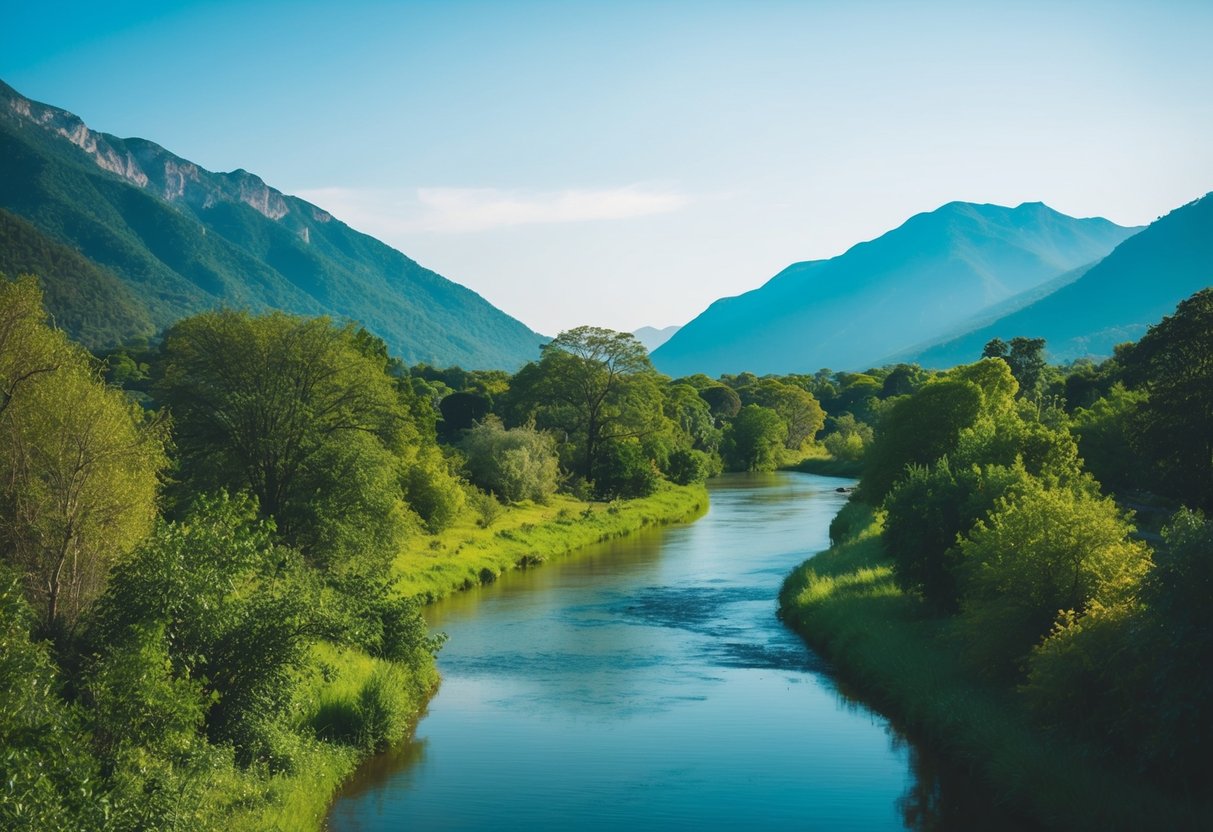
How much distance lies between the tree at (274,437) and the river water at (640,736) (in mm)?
5236

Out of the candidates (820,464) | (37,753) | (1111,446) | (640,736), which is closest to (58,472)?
(37,753)

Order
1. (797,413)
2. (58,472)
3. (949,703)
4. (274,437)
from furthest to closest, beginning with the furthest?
(797,413), (274,437), (949,703), (58,472)

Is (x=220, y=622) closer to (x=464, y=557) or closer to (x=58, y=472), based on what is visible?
(x=58, y=472)

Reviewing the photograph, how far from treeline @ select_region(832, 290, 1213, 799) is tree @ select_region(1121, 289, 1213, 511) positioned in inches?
2.8

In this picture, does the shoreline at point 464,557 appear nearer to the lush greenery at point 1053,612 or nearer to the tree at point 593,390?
the tree at point 593,390

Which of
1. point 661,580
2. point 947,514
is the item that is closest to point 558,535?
point 661,580

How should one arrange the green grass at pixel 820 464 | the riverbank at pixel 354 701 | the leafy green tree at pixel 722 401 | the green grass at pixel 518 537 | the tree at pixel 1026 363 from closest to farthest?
the riverbank at pixel 354 701
the green grass at pixel 518 537
the tree at pixel 1026 363
the green grass at pixel 820 464
the leafy green tree at pixel 722 401

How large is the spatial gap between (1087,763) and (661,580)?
28.3 metres

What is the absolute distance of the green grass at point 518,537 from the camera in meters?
42.8

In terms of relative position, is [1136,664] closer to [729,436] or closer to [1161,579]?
[1161,579]

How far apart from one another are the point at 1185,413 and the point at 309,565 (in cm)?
3128

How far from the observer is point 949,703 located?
2353 cm

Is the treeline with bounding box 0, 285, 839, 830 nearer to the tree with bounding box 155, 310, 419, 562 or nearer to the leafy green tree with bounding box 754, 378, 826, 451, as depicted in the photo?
the tree with bounding box 155, 310, 419, 562

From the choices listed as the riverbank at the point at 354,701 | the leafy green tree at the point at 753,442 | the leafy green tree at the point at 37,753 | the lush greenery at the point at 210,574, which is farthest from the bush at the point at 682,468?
→ the leafy green tree at the point at 37,753
